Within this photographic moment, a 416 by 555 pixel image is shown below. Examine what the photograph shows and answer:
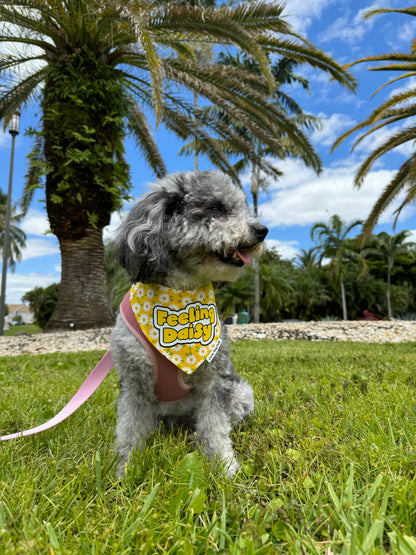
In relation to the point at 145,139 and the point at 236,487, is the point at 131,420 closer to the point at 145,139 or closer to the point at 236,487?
the point at 236,487

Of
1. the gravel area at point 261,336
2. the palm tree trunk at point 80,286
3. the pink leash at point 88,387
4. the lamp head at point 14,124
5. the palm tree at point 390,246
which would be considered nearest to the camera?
the pink leash at point 88,387

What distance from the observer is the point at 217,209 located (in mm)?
2449

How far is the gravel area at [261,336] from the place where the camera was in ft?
29.5

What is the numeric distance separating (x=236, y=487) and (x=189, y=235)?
4.39 ft

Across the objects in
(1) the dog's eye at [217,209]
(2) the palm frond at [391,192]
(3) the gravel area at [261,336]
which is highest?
(2) the palm frond at [391,192]

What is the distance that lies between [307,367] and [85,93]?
30.5 feet

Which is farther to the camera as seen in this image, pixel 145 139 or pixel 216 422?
pixel 145 139

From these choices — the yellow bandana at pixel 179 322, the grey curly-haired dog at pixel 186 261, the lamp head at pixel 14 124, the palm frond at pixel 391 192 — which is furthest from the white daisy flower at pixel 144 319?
the lamp head at pixel 14 124

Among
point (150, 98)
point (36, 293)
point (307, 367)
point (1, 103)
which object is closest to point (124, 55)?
point (150, 98)

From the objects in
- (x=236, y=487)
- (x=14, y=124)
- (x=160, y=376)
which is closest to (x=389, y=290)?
(x=14, y=124)

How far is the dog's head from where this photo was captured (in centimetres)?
231

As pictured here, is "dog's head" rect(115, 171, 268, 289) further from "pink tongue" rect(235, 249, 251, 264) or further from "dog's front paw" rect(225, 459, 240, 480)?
"dog's front paw" rect(225, 459, 240, 480)

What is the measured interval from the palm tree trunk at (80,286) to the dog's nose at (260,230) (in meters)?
9.26

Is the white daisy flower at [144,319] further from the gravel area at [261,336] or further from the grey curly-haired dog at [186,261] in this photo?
the gravel area at [261,336]
